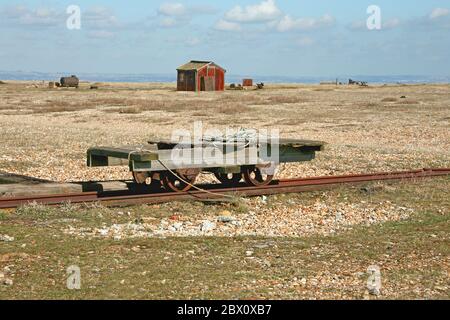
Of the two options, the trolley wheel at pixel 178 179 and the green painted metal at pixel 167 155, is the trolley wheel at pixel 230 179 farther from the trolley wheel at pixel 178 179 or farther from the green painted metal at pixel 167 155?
the trolley wheel at pixel 178 179

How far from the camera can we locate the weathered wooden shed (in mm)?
70812

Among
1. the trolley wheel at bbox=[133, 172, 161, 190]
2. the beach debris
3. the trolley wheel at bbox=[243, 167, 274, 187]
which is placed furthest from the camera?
the trolley wheel at bbox=[243, 167, 274, 187]

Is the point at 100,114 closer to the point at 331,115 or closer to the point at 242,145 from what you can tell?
the point at 331,115

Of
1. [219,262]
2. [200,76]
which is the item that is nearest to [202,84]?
[200,76]

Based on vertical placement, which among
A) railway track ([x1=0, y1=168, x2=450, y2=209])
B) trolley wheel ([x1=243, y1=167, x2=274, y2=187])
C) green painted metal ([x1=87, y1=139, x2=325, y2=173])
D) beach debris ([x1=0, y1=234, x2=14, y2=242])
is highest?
green painted metal ([x1=87, y1=139, x2=325, y2=173])

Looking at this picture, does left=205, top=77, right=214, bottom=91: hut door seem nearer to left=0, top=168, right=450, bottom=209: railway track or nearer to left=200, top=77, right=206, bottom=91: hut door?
left=200, top=77, right=206, bottom=91: hut door

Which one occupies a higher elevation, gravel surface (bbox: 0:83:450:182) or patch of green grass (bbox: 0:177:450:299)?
gravel surface (bbox: 0:83:450:182)

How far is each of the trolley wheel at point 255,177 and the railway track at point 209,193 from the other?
0.15 meters

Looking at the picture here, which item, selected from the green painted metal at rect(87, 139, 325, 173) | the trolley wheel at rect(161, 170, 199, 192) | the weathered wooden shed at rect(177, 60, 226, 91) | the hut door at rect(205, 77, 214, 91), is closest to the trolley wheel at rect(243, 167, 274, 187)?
the green painted metal at rect(87, 139, 325, 173)

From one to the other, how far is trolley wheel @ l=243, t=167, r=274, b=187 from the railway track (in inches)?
6.0

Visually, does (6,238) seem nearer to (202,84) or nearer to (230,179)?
(230,179)
